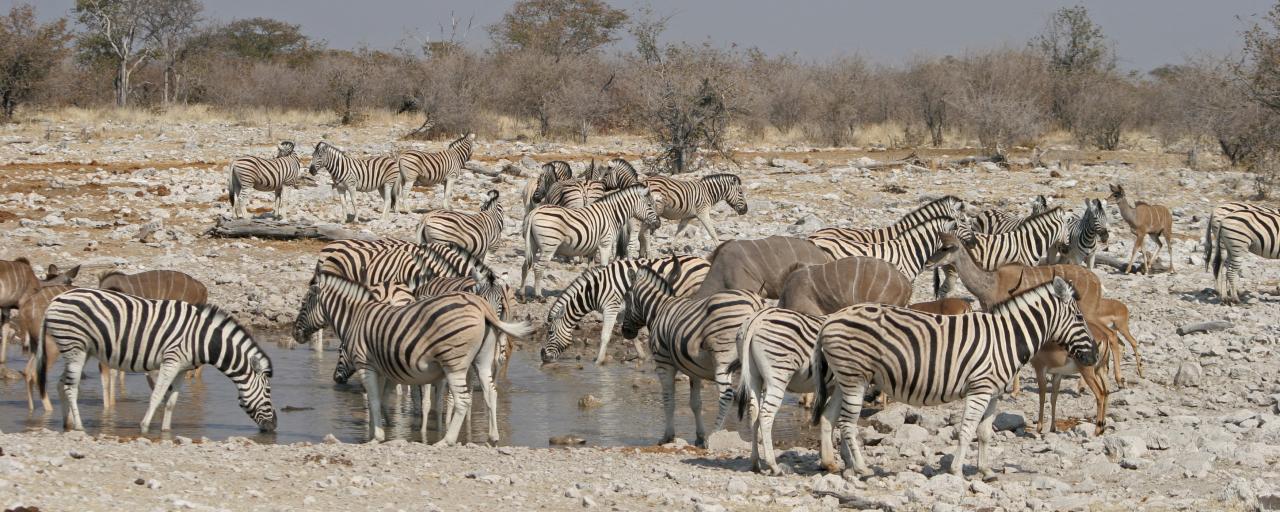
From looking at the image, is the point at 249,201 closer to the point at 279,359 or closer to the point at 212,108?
the point at 279,359

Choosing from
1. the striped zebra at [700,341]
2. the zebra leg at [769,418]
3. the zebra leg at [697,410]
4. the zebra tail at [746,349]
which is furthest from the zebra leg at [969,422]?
the zebra leg at [697,410]

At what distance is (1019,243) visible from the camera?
15.7 meters

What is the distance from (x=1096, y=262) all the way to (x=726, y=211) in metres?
6.41

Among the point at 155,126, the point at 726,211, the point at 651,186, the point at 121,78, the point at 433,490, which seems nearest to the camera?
the point at 433,490

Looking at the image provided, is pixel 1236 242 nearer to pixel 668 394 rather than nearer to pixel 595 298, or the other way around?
pixel 595 298

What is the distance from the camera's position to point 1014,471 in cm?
861

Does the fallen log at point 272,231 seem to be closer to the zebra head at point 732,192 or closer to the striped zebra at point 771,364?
the zebra head at point 732,192

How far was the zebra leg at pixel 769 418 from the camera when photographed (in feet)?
27.5

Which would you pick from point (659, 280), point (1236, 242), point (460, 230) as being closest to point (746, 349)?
point (659, 280)

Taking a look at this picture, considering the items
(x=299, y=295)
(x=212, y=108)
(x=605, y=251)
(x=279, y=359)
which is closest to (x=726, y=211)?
(x=605, y=251)

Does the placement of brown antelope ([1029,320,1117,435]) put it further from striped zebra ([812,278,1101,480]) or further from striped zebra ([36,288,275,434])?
striped zebra ([36,288,275,434])

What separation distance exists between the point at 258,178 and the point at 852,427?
14.8m

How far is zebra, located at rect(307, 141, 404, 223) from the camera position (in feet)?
70.6

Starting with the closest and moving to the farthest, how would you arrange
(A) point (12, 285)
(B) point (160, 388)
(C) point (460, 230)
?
(B) point (160, 388)
(A) point (12, 285)
(C) point (460, 230)
